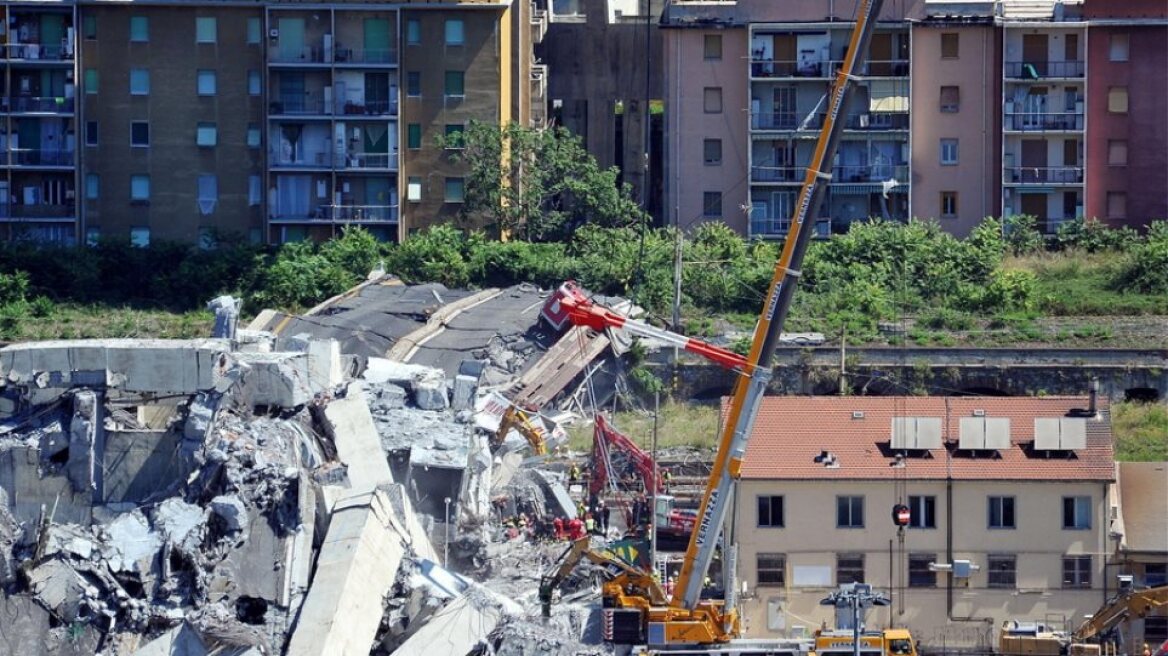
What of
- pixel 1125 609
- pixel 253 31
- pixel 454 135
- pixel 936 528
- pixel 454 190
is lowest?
pixel 1125 609

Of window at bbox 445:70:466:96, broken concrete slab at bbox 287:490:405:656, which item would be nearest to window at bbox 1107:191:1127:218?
window at bbox 445:70:466:96

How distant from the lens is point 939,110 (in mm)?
64938

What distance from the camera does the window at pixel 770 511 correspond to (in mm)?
44000

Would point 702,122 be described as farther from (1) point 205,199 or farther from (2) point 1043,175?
(1) point 205,199

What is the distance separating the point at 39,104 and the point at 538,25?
12897 millimetres

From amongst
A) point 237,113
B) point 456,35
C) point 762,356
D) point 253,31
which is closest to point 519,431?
point 762,356

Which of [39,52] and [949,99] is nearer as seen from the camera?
[949,99]

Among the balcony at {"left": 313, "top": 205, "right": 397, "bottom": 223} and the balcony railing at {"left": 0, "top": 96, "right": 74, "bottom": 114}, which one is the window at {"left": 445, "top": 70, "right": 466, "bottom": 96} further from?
the balcony railing at {"left": 0, "top": 96, "right": 74, "bottom": 114}

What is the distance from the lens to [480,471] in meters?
47.0

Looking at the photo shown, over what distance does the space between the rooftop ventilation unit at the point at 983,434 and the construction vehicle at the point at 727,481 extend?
187 inches

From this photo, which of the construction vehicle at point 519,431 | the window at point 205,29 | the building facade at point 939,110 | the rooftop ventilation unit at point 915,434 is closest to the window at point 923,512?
the rooftop ventilation unit at point 915,434

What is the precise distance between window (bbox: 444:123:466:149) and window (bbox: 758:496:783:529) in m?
22.6

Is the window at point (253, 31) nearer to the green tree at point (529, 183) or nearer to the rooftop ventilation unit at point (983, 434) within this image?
the green tree at point (529, 183)

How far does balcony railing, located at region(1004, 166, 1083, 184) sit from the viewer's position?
212ft
